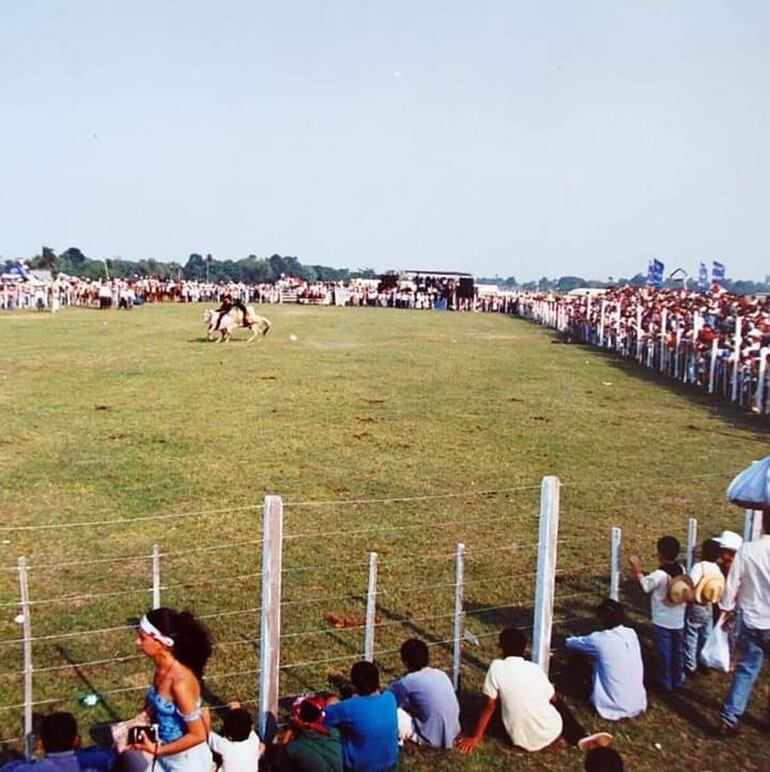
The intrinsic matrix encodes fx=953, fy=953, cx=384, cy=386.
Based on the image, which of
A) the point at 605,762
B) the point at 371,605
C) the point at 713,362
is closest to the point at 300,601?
the point at 371,605

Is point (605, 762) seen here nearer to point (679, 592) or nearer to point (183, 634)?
point (183, 634)

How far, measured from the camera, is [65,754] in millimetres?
4586

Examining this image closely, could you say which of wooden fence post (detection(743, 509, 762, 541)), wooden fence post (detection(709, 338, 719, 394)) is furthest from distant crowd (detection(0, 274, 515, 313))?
wooden fence post (detection(743, 509, 762, 541))

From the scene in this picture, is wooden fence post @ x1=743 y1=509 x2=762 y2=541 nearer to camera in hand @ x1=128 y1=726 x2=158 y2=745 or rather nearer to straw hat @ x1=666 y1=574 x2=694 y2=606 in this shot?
straw hat @ x1=666 y1=574 x2=694 y2=606

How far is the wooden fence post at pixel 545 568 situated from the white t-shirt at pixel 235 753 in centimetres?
223

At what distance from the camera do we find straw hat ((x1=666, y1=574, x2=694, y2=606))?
258 inches

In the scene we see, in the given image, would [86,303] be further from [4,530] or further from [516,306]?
[4,530]

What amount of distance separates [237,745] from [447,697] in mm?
1318

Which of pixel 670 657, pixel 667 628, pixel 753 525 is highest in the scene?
pixel 753 525

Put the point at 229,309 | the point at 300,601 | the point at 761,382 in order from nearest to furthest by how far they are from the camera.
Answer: the point at 300,601 < the point at 761,382 < the point at 229,309

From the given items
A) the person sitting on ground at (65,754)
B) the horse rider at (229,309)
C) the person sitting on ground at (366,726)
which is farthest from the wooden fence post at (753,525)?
the horse rider at (229,309)

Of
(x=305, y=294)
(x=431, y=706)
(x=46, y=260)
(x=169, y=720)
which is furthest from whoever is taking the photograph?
(x=46, y=260)

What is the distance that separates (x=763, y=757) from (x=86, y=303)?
58.2 meters

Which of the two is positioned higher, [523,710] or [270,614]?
[270,614]
